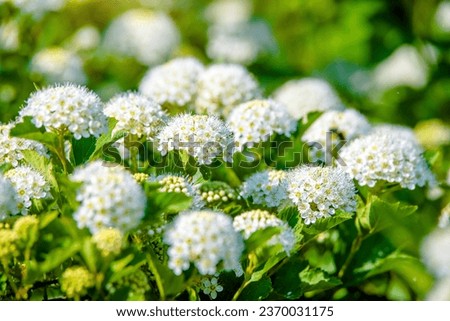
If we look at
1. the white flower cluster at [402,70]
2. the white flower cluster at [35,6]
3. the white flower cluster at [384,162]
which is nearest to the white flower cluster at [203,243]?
the white flower cluster at [384,162]

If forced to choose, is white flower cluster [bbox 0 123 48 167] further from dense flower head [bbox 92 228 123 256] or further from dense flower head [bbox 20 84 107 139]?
dense flower head [bbox 92 228 123 256]

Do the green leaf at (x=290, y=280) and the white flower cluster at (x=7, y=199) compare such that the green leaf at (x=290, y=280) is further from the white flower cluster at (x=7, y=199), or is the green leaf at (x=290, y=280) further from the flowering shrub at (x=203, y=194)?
the white flower cluster at (x=7, y=199)

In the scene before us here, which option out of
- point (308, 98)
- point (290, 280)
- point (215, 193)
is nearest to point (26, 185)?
point (215, 193)

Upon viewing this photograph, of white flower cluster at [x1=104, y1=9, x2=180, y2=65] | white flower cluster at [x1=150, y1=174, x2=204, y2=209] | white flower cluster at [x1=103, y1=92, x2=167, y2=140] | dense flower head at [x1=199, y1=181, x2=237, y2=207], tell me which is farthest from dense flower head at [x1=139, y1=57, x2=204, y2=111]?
white flower cluster at [x1=104, y1=9, x2=180, y2=65]

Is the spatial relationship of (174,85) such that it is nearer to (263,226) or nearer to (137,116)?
(137,116)
